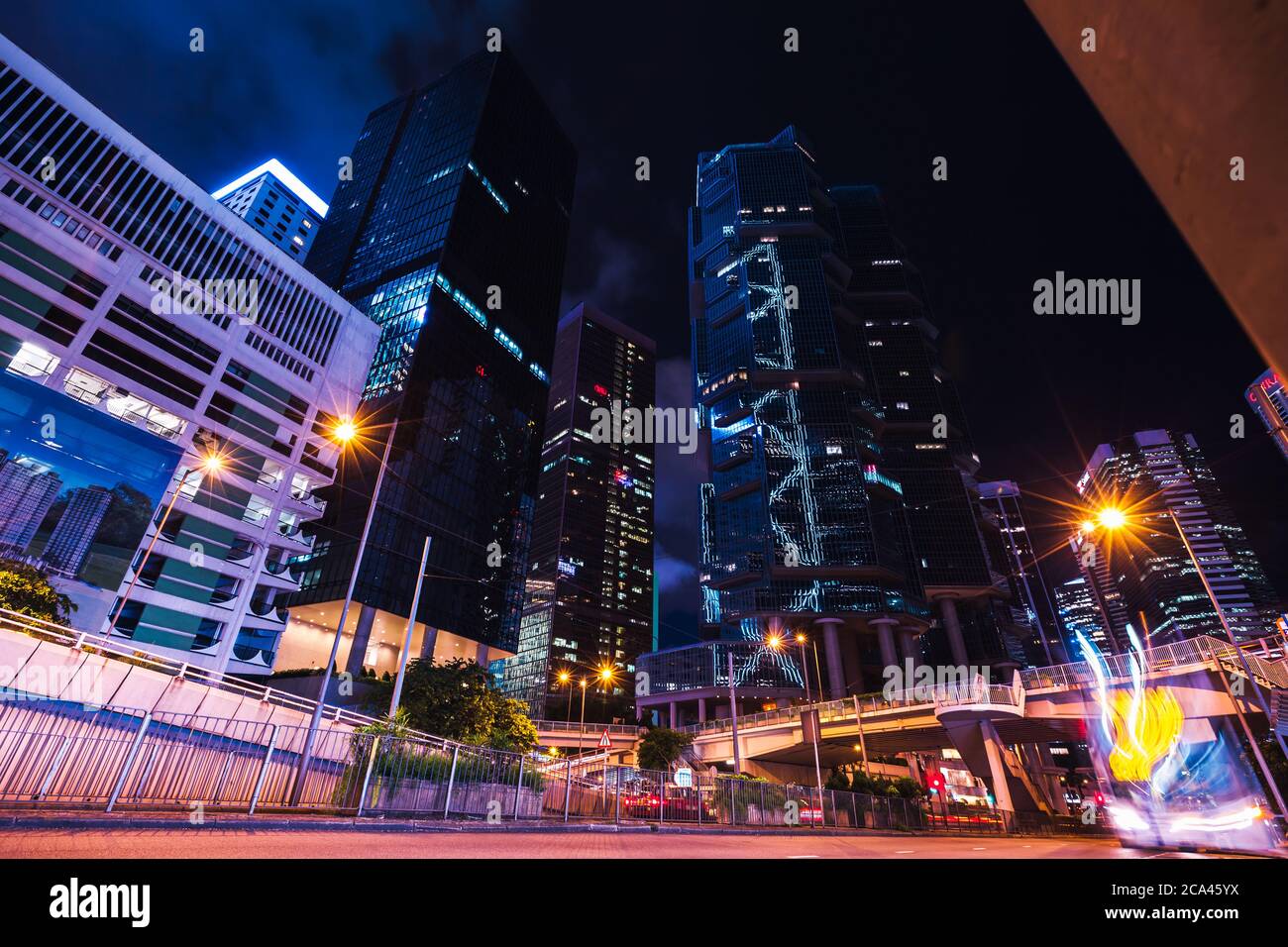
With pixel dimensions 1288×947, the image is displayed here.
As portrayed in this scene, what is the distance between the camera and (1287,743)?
23672 millimetres

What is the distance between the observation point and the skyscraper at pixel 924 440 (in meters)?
106

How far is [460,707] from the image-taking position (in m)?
28.7

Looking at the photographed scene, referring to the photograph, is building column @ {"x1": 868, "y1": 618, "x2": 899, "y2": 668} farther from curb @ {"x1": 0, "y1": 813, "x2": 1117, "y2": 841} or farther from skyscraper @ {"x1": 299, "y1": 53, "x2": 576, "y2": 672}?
curb @ {"x1": 0, "y1": 813, "x2": 1117, "y2": 841}

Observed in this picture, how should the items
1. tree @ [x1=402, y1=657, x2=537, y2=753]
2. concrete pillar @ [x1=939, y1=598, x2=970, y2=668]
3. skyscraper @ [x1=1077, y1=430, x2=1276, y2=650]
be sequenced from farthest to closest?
skyscraper @ [x1=1077, y1=430, x2=1276, y2=650]
concrete pillar @ [x1=939, y1=598, x2=970, y2=668]
tree @ [x1=402, y1=657, x2=537, y2=753]

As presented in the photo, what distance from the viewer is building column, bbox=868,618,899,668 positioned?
9212 cm

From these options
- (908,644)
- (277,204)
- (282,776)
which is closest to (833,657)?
(908,644)

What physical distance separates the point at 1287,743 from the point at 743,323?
363ft

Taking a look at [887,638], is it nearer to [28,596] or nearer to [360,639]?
[360,639]

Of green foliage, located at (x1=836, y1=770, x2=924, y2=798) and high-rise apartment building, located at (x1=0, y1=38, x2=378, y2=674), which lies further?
high-rise apartment building, located at (x1=0, y1=38, x2=378, y2=674)

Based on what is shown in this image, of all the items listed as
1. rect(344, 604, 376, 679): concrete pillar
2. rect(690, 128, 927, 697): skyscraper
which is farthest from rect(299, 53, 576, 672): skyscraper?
rect(690, 128, 927, 697): skyscraper

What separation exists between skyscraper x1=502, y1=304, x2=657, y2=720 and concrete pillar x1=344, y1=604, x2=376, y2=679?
82940 mm

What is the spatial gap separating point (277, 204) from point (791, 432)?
369 ft
